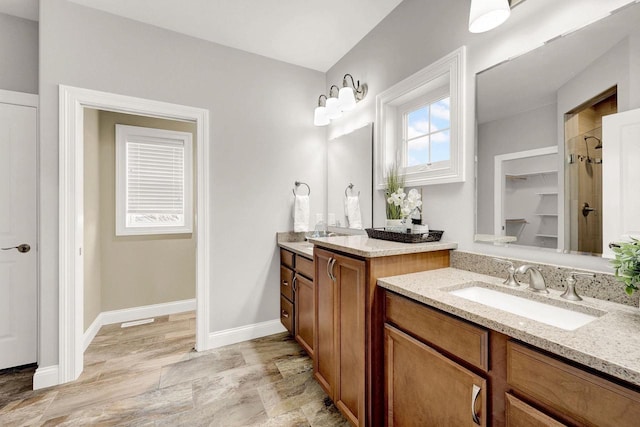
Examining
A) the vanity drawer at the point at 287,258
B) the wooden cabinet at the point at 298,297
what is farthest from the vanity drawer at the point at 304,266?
the vanity drawer at the point at 287,258

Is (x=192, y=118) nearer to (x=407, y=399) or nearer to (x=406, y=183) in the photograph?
(x=406, y=183)

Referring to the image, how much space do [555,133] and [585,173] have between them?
0.70ft

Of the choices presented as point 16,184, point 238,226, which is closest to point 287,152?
point 238,226

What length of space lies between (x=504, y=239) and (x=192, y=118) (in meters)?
2.45

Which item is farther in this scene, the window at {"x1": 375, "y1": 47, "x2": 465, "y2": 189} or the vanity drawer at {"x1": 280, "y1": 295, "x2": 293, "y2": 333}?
the vanity drawer at {"x1": 280, "y1": 295, "x2": 293, "y2": 333}

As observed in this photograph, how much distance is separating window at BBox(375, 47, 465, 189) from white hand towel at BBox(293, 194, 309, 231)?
84 centimetres

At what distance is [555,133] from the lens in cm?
121

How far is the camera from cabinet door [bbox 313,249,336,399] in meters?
1.65

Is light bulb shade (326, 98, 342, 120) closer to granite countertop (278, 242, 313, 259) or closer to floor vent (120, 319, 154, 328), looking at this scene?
granite countertop (278, 242, 313, 259)

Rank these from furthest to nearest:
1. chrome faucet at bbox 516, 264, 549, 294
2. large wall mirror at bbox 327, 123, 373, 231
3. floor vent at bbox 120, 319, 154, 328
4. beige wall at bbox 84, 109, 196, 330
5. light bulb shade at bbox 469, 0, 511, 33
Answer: floor vent at bbox 120, 319, 154, 328
beige wall at bbox 84, 109, 196, 330
large wall mirror at bbox 327, 123, 373, 231
light bulb shade at bbox 469, 0, 511, 33
chrome faucet at bbox 516, 264, 549, 294

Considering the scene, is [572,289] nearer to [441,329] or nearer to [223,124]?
[441,329]

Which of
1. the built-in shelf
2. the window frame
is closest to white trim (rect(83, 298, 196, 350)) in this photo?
the window frame

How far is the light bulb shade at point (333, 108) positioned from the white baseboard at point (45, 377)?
287cm

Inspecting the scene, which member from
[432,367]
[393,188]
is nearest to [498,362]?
[432,367]
